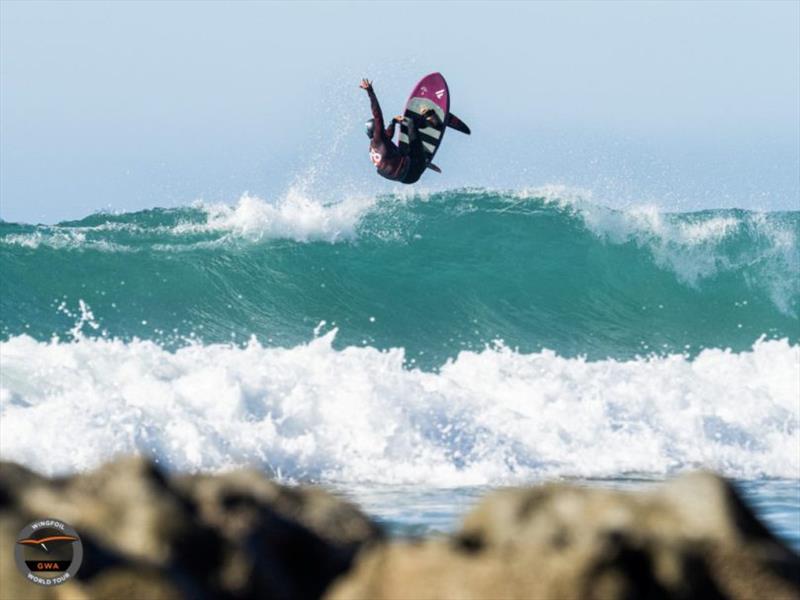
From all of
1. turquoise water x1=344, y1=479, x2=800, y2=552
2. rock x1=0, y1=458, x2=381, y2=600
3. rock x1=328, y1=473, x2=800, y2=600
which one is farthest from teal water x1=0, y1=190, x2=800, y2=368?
rock x1=328, y1=473, x2=800, y2=600

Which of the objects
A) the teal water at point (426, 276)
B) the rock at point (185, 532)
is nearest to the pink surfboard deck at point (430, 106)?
the teal water at point (426, 276)

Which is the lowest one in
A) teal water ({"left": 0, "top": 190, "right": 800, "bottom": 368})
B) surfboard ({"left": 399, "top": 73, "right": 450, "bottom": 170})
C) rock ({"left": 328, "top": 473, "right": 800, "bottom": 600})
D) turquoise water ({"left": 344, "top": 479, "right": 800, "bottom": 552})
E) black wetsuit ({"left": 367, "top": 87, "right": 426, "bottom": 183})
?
turquoise water ({"left": 344, "top": 479, "right": 800, "bottom": 552})

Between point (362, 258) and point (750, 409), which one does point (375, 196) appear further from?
point (750, 409)

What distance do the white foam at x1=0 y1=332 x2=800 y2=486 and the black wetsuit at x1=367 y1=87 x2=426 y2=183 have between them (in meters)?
2.38

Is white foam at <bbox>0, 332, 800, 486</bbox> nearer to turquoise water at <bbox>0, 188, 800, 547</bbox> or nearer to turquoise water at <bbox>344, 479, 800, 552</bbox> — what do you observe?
turquoise water at <bbox>0, 188, 800, 547</bbox>

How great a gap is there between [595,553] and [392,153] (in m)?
12.3

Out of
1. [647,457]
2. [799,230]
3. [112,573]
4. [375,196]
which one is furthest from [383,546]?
[799,230]

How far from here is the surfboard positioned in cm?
1571

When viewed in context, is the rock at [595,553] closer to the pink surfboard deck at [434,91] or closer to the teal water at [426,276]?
the pink surfboard deck at [434,91]

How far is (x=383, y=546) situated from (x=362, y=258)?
18641 millimetres

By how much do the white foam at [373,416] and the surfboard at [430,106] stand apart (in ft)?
10.0

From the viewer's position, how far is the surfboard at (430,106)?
15.7 m

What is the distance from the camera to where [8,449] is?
10.6 m

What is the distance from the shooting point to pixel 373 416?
37.8ft
